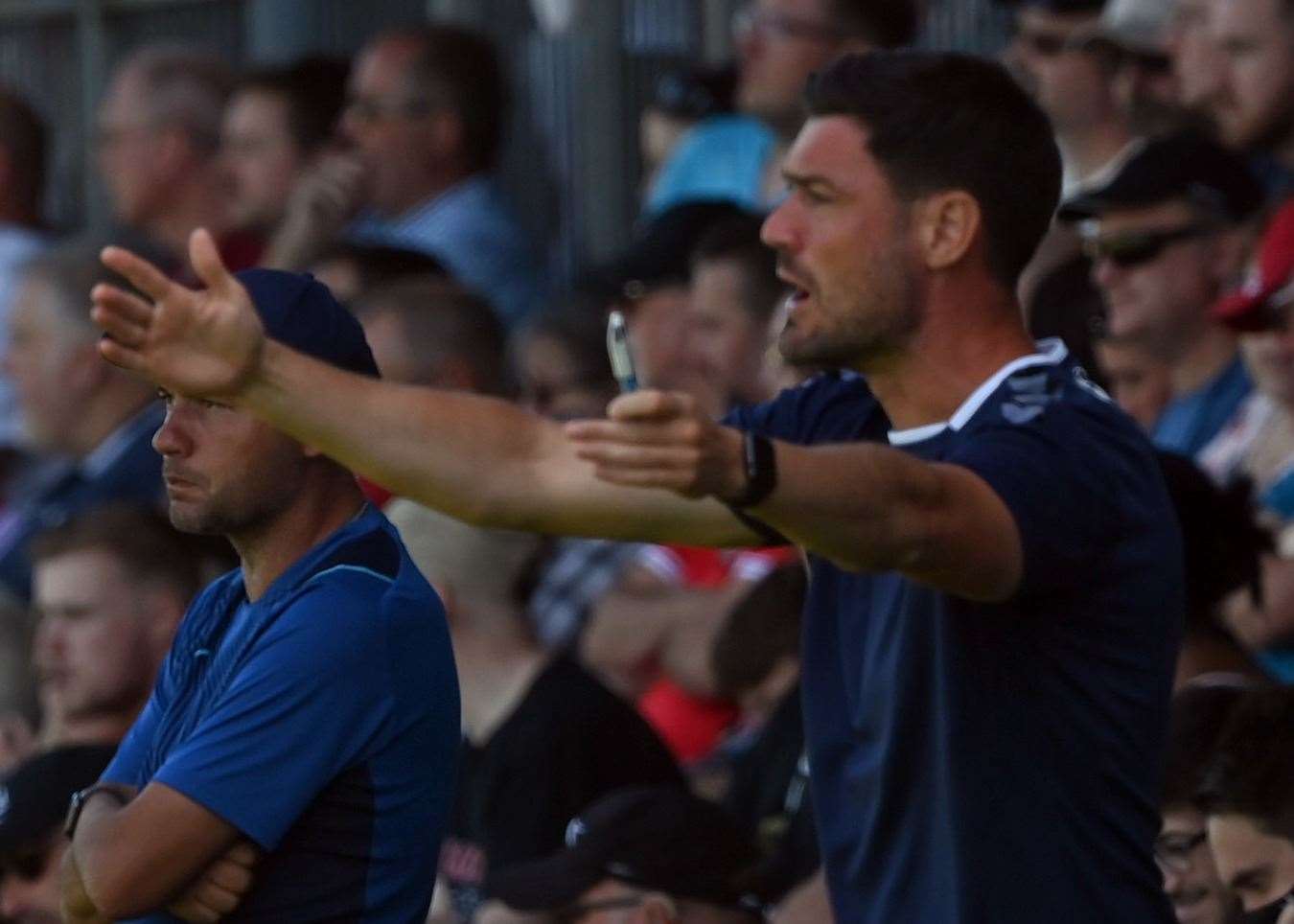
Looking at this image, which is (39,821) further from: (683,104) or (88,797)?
(683,104)

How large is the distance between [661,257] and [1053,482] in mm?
4844

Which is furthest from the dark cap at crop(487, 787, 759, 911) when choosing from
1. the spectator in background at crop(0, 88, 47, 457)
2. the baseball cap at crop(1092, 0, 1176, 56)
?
the spectator in background at crop(0, 88, 47, 457)

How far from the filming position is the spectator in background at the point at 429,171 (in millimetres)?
9156

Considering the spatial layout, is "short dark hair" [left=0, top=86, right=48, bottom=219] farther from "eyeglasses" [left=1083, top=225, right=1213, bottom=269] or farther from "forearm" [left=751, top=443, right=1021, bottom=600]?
"forearm" [left=751, top=443, right=1021, bottom=600]

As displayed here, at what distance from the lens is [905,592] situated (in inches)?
162

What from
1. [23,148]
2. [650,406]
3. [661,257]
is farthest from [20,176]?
[650,406]

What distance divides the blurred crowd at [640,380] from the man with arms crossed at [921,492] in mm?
874

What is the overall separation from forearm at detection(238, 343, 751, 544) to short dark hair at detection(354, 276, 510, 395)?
315 centimetres

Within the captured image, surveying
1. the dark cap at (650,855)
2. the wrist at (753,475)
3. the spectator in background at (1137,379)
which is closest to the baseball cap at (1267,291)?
the spectator in background at (1137,379)

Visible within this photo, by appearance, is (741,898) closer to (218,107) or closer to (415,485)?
(415,485)

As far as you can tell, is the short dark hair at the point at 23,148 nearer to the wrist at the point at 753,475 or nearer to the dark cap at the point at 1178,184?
the dark cap at the point at 1178,184

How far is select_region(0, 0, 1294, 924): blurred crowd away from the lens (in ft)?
A: 18.7

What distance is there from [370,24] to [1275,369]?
5684 millimetres

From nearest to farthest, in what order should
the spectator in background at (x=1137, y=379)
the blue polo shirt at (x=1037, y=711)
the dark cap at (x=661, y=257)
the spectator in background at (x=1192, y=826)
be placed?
the blue polo shirt at (x=1037, y=711) < the spectator in background at (x=1192, y=826) < the spectator in background at (x=1137, y=379) < the dark cap at (x=661, y=257)
